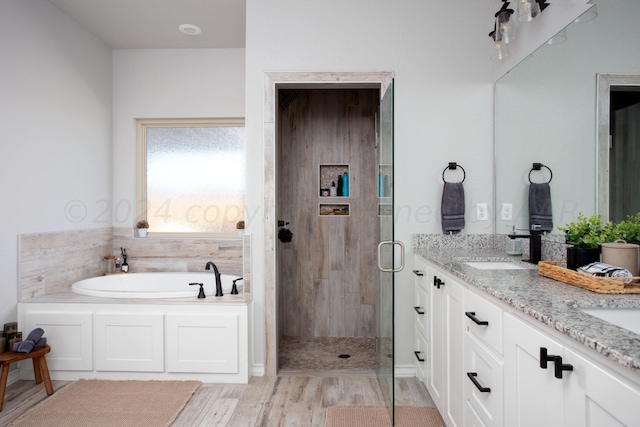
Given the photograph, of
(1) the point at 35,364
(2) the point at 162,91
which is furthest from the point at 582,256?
(2) the point at 162,91

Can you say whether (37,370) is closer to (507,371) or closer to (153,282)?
(153,282)

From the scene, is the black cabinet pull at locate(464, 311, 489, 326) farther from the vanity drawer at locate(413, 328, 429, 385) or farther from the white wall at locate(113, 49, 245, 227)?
the white wall at locate(113, 49, 245, 227)

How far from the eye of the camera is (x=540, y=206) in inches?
90.4

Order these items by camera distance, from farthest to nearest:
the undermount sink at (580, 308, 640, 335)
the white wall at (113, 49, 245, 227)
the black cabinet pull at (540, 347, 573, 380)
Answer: the white wall at (113, 49, 245, 227), the undermount sink at (580, 308, 640, 335), the black cabinet pull at (540, 347, 573, 380)

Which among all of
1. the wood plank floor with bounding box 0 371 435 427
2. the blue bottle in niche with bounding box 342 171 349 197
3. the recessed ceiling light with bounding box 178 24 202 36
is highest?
the recessed ceiling light with bounding box 178 24 202 36

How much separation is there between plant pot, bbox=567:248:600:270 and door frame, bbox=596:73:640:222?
0.20 m

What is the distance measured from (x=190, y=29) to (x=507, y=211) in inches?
116

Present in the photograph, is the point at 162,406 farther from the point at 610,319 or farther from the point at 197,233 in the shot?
the point at 610,319

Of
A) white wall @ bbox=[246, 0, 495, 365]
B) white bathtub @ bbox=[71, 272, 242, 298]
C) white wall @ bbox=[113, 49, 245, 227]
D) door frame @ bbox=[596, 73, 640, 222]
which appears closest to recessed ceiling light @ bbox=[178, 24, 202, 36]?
white wall @ bbox=[113, 49, 245, 227]

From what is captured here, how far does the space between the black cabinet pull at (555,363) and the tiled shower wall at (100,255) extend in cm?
213

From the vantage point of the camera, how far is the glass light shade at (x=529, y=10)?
211 centimetres

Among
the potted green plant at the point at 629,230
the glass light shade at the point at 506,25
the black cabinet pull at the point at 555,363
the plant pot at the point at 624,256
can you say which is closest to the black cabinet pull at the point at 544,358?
the black cabinet pull at the point at 555,363

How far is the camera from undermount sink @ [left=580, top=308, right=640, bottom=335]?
1218 millimetres

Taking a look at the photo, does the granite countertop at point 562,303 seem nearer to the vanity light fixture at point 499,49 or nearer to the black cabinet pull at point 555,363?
the black cabinet pull at point 555,363
